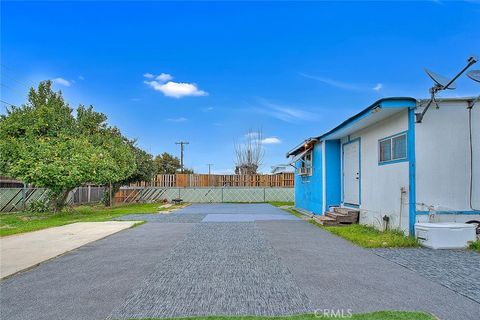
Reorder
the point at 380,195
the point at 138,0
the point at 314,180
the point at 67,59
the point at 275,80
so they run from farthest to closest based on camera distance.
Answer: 1. the point at 275,80
2. the point at 67,59
3. the point at 314,180
4. the point at 138,0
5. the point at 380,195

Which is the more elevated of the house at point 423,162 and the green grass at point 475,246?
the house at point 423,162

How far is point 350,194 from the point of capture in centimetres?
1121

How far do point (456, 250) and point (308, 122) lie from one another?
17850mm

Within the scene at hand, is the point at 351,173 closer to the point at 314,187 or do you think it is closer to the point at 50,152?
the point at 314,187

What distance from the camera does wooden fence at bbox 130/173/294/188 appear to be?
2525 cm

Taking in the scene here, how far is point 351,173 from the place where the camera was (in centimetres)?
1118

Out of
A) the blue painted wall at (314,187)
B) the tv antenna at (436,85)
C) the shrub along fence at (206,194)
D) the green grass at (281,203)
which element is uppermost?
the tv antenna at (436,85)

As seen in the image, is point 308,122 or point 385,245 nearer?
point 385,245

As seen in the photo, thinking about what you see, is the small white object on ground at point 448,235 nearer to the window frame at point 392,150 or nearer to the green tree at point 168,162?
the window frame at point 392,150

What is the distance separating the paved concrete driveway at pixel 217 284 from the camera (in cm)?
338

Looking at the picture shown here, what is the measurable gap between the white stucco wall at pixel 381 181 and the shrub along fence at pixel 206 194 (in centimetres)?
1455

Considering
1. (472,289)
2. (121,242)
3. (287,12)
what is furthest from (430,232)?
(287,12)

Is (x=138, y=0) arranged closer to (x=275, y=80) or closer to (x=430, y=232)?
(x=275, y=80)

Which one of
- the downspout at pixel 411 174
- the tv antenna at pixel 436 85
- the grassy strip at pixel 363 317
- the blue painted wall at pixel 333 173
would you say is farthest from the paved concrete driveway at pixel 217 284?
the blue painted wall at pixel 333 173
